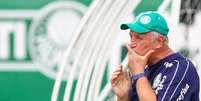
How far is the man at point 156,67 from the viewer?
296 cm

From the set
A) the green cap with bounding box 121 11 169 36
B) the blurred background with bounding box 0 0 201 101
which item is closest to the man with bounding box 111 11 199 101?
the green cap with bounding box 121 11 169 36

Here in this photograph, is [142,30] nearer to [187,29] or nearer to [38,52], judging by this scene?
[187,29]

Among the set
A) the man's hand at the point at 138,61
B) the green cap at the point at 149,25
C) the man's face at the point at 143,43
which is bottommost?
the man's hand at the point at 138,61

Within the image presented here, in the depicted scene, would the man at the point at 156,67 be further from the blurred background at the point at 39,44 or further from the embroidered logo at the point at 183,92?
the blurred background at the point at 39,44

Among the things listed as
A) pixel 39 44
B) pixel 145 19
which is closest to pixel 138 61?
pixel 145 19

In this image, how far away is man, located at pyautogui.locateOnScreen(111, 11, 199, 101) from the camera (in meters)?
2.96

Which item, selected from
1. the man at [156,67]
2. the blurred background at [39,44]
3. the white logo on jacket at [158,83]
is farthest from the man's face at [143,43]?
the blurred background at [39,44]

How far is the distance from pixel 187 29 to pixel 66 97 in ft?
3.13

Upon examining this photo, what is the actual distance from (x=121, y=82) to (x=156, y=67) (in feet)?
0.75

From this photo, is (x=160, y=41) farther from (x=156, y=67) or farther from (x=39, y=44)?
(x=39, y=44)

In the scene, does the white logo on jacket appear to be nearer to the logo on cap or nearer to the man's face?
the man's face

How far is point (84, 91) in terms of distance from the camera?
391 centimetres

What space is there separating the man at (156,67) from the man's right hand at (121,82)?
0.08m

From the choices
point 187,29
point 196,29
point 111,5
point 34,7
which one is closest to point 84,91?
point 111,5
